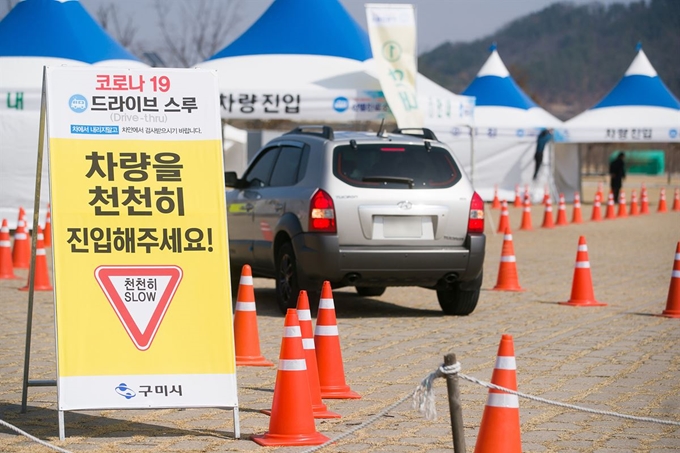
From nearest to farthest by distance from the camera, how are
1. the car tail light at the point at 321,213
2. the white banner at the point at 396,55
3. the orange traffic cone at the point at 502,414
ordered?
the orange traffic cone at the point at 502,414, the car tail light at the point at 321,213, the white banner at the point at 396,55

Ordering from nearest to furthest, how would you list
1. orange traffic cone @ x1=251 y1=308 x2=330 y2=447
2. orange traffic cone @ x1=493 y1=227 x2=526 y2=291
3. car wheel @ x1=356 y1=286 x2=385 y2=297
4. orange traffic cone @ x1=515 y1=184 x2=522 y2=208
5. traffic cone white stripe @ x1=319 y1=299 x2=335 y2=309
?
orange traffic cone @ x1=251 y1=308 x2=330 y2=447 < traffic cone white stripe @ x1=319 y1=299 x2=335 y2=309 < car wheel @ x1=356 y1=286 x2=385 y2=297 < orange traffic cone @ x1=493 y1=227 x2=526 y2=291 < orange traffic cone @ x1=515 y1=184 x2=522 y2=208

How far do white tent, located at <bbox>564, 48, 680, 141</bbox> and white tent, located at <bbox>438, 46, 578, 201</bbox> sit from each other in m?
1.00

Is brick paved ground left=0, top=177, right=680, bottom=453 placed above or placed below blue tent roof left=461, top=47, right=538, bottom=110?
below

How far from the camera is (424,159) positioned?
11.4 m

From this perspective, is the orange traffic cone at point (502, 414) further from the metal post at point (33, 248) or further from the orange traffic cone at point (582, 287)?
the orange traffic cone at point (582, 287)

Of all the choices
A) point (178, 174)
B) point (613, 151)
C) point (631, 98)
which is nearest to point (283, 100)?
point (178, 174)

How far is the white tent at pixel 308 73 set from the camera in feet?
65.8

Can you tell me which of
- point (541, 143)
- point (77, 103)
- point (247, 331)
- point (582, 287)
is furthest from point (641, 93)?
point (77, 103)

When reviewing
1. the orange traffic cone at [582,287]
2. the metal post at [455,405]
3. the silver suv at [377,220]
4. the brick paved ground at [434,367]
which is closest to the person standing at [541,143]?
the brick paved ground at [434,367]

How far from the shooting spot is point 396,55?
19.8 m

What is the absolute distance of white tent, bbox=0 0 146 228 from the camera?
71.0ft

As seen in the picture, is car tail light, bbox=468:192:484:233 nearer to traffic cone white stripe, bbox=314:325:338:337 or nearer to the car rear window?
the car rear window

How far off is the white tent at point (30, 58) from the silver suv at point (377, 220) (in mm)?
11238

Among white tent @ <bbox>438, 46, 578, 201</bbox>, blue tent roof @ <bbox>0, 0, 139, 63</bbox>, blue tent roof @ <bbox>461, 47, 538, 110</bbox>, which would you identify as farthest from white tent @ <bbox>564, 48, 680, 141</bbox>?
blue tent roof @ <bbox>0, 0, 139, 63</bbox>
